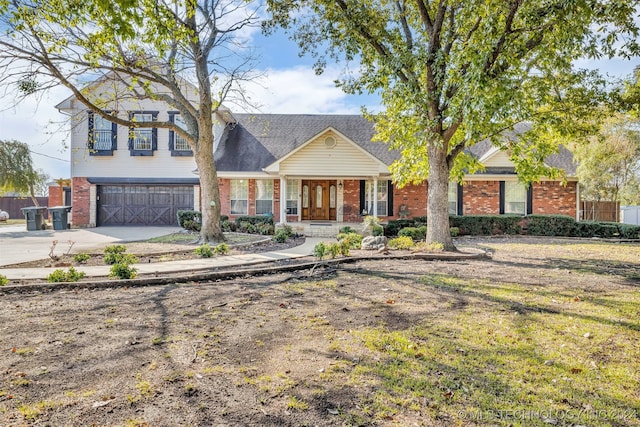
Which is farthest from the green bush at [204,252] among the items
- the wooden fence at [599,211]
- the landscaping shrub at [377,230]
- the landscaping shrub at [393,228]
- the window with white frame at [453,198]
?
the wooden fence at [599,211]

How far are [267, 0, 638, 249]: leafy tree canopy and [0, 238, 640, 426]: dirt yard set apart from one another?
170 inches

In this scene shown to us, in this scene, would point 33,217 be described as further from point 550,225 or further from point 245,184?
point 550,225

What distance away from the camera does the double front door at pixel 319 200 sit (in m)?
18.9

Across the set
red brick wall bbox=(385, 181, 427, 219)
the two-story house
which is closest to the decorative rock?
the two-story house

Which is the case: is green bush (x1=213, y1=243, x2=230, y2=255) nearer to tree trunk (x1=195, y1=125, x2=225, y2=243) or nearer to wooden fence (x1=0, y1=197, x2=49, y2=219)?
tree trunk (x1=195, y1=125, x2=225, y2=243)

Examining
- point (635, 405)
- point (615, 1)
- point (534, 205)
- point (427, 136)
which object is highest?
point (615, 1)

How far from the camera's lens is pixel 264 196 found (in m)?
18.9

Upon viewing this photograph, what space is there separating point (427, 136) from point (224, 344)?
7342 mm

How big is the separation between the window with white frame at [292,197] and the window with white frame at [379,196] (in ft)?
11.6

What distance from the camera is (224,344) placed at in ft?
12.2

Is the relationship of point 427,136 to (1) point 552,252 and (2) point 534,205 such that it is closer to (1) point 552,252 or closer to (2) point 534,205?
(1) point 552,252

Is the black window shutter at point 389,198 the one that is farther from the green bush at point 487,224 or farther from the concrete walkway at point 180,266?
the concrete walkway at point 180,266

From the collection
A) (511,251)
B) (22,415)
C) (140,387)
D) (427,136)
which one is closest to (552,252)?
(511,251)

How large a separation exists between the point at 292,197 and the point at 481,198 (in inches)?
372
